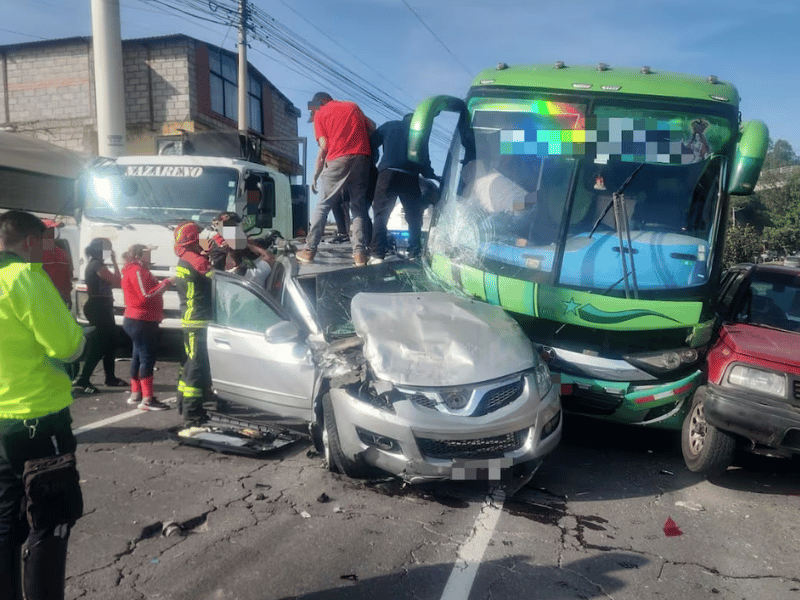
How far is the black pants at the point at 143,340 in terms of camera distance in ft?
22.3

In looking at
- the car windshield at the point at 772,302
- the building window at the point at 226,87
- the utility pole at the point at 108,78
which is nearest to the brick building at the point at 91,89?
the building window at the point at 226,87

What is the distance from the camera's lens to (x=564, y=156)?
19.2ft

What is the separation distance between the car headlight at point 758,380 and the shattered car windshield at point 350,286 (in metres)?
2.62

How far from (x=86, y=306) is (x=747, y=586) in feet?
23.2

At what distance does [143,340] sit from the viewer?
6.80 m

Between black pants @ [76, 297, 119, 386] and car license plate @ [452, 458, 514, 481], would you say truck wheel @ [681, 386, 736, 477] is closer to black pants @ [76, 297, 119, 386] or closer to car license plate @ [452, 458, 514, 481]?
car license plate @ [452, 458, 514, 481]

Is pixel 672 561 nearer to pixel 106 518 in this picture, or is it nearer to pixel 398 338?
pixel 398 338

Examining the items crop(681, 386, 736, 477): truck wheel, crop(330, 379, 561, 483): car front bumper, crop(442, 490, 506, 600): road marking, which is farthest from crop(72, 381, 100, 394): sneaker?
crop(681, 386, 736, 477): truck wheel

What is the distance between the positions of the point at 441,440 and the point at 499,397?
1.64 ft

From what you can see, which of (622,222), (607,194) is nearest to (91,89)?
(607,194)

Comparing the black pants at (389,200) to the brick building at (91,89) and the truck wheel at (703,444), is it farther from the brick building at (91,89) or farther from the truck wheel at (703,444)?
the brick building at (91,89)

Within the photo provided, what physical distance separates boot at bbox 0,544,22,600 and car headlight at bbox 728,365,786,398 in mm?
4419

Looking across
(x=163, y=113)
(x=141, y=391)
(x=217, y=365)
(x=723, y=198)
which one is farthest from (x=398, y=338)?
(x=163, y=113)

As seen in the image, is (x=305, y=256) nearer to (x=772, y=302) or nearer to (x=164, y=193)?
(x=164, y=193)
